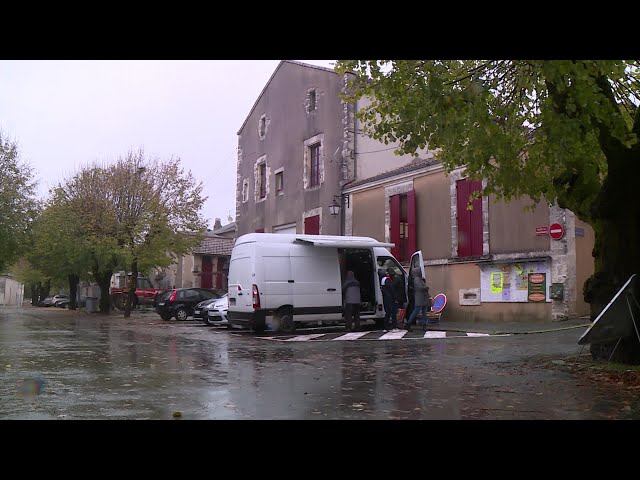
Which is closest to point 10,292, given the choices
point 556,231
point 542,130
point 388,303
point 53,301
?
point 53,301

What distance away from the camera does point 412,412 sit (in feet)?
18.9

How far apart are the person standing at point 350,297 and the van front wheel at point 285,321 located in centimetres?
151

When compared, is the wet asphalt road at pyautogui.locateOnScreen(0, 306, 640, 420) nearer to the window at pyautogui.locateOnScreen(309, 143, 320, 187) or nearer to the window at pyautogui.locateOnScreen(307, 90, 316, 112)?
the window at pyautogui.locateOnScreen(309, 143, 320, 187)

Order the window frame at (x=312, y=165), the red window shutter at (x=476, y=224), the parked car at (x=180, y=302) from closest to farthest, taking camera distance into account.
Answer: the red window shutter at (x=476, y=224)
the parked car at (x=180, y=302)
the window frame at (x=312, y=165)

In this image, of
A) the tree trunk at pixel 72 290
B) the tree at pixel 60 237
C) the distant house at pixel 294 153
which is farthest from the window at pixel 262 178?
the tree trunk at pixel 72 290

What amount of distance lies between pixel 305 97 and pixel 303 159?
311 cm

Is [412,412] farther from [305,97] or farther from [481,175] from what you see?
[305,97]

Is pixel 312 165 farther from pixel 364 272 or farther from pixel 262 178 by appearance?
pixel 364 272

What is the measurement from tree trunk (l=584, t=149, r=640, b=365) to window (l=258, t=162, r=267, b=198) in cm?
2461

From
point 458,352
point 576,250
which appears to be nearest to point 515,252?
point 576,250

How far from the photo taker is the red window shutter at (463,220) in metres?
18.8

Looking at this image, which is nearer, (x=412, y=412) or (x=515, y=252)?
(x=412, y=412)

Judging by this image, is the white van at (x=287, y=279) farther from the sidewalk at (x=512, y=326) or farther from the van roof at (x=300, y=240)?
the sidewalk at (x=512, y=326)

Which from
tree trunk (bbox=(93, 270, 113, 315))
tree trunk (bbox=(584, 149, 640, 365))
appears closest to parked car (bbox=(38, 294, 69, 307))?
tree trunk (bbox=(93, 270, 113, 315))
